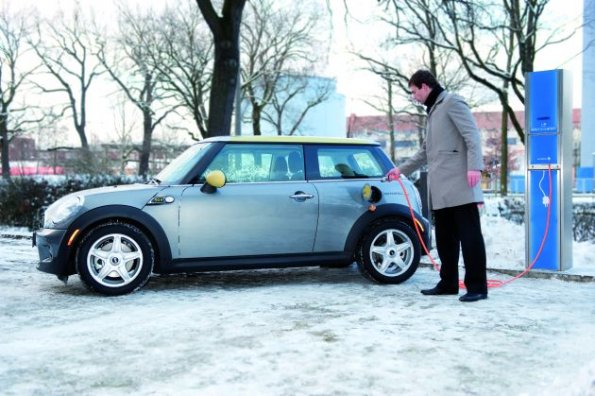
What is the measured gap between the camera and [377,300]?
6.01 metres

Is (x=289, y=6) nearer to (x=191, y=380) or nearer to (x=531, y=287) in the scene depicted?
(x=531, y=287)

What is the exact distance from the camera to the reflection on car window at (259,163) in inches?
259

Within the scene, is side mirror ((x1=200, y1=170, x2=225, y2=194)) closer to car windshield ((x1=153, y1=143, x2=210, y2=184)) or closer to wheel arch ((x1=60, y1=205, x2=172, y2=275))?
car windshield ((x1=153, y1=143, x2=210, y2=184))

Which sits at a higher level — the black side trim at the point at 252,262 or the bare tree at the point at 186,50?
the bare tree at the point at 186,50

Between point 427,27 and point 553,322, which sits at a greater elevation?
point 427,27

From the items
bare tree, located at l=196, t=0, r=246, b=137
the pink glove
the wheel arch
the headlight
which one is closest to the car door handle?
the wheel arch

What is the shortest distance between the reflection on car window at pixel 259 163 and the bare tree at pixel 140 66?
26.2m

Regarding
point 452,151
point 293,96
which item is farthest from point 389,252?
point 293,96

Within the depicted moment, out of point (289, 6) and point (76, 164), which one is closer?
point (289, 6)

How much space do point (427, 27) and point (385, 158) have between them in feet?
56.0

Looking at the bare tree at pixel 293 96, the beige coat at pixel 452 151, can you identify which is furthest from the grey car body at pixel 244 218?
the bare tree at pixel 293 96

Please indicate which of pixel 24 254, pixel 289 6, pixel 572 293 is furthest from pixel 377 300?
pixel 289 6

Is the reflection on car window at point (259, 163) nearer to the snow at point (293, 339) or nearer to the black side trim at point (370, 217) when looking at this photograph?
the black side trim at point (370, 217)

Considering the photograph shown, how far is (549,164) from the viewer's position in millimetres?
7680
